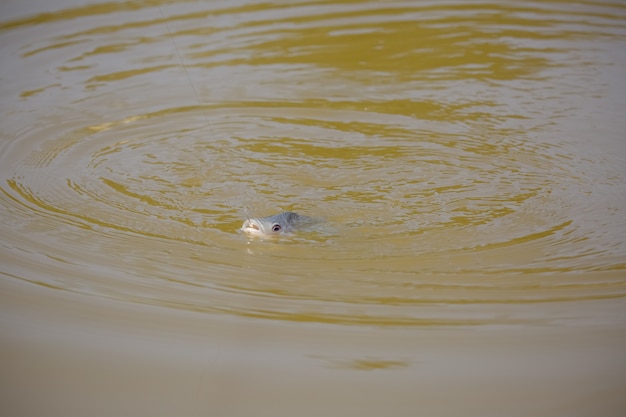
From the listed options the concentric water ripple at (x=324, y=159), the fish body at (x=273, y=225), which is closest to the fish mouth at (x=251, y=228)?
the fish body at (x=273, y=225)

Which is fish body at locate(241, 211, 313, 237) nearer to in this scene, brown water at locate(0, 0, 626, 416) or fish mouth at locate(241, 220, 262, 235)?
fish mouth at locate(241, 220, 262, 235)

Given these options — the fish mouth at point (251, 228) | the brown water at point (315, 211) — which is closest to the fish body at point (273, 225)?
the fish mouth at point (251, 228)

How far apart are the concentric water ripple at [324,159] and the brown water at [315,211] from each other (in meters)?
0.03

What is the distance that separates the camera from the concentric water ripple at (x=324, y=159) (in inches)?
191

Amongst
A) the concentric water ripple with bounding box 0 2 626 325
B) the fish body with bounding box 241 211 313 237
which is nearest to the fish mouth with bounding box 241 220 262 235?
the fish body with bounding box 241 211 313 237

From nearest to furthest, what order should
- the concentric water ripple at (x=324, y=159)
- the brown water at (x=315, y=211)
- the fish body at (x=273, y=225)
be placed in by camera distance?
the brown water at (x=315, y=211)
the concentric water ripple at (x=324, y=159)
the fish body at (x=273, y=225)

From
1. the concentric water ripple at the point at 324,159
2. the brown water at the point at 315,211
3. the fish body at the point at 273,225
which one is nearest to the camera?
the brown water at the point at 315,211

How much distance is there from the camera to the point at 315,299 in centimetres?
462

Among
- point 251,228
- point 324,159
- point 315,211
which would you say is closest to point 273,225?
point 251,228

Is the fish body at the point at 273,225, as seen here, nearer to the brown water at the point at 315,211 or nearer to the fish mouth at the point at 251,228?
the fish mouth at the point at 251,228

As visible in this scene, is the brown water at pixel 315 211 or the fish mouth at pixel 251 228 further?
the fish mouth at pixel 251 228

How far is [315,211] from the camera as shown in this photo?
6.00 m

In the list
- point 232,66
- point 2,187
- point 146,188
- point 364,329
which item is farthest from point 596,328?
point 232,66

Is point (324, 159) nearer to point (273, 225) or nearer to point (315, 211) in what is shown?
point (315, 211)
